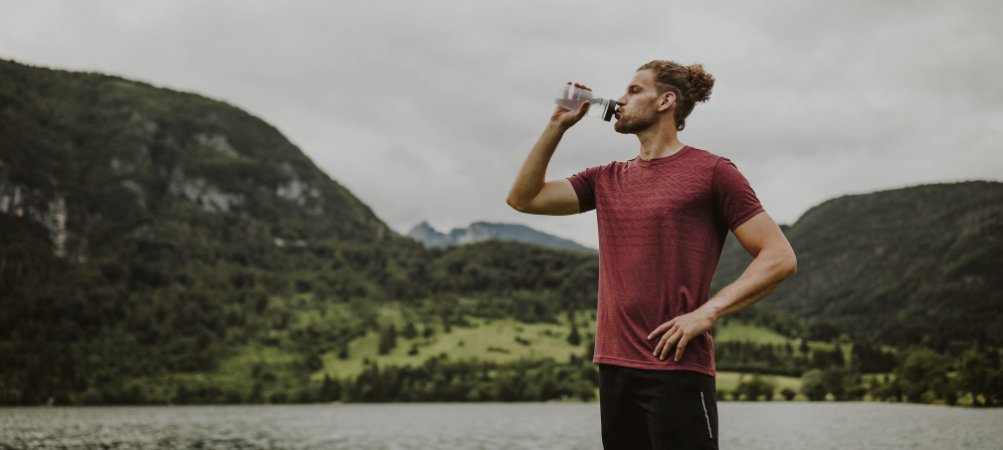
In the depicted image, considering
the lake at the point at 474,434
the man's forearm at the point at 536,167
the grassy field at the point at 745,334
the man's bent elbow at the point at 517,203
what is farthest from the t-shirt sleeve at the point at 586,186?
the grassy field at the point at 745,334

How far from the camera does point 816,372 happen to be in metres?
131

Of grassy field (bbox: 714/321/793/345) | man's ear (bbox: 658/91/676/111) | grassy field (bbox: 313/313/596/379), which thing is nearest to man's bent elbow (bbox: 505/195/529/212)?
man's ear (bbox: 658/91/676/111)

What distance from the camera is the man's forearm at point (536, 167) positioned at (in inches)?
132

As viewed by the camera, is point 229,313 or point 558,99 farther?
point 229,313

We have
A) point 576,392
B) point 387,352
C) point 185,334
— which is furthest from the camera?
→ point 185,334

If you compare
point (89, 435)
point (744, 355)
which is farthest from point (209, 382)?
point (744, 355)

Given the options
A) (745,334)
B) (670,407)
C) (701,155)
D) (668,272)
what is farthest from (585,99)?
(745,334)

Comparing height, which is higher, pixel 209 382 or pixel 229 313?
pixel 229 313

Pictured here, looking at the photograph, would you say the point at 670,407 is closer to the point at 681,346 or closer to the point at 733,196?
the point at 681,346

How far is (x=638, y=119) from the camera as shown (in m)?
3.21

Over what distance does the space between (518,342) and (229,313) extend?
91024 mm

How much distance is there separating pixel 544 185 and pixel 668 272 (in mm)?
960

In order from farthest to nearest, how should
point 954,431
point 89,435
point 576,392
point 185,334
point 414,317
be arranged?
point 414,317 → point 185,334 → point 576,392 → point 89,435 → point 954,431

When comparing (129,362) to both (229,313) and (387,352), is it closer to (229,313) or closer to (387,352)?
(229,313)
